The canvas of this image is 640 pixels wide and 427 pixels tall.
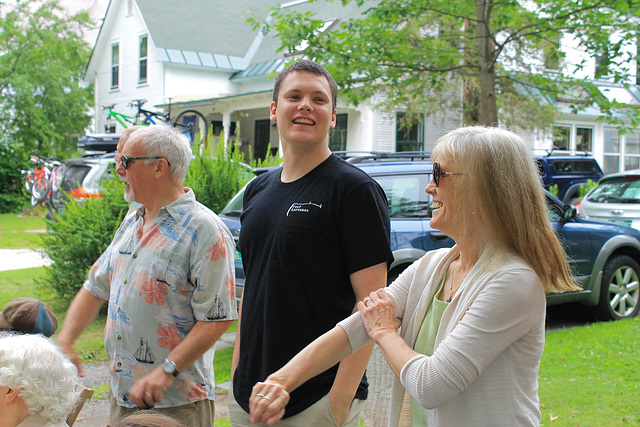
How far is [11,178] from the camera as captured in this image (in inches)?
1089

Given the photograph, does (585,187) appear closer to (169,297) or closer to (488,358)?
(169,297)

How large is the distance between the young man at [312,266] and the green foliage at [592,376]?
9.72 ft

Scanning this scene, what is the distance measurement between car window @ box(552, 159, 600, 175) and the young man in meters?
A: 15.2

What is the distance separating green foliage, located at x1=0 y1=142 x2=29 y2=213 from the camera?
88.1ft

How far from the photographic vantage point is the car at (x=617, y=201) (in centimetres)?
1142

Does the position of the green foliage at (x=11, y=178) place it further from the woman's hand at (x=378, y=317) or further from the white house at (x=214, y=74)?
the woman's hand at (x=378, y=317)

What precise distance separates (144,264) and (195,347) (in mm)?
441

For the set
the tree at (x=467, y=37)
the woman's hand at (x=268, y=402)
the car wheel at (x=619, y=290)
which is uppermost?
the tree at (x=467, y=37)

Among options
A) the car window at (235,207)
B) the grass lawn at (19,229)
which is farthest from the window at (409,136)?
the car window at (235,207)

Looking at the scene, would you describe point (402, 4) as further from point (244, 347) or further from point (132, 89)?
point (132, 89)

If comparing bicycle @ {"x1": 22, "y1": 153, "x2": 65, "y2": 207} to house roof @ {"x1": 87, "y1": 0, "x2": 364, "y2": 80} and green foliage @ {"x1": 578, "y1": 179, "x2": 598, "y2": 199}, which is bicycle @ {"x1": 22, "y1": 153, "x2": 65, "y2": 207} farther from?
green foliage @ {"x1": 578, "y1": 179, "x2": 598, "y2": 199}

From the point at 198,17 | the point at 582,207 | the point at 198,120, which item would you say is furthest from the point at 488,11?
the point at 198,17

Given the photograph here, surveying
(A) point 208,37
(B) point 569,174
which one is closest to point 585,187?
(B) point 569,174

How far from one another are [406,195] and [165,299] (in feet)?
15.0
